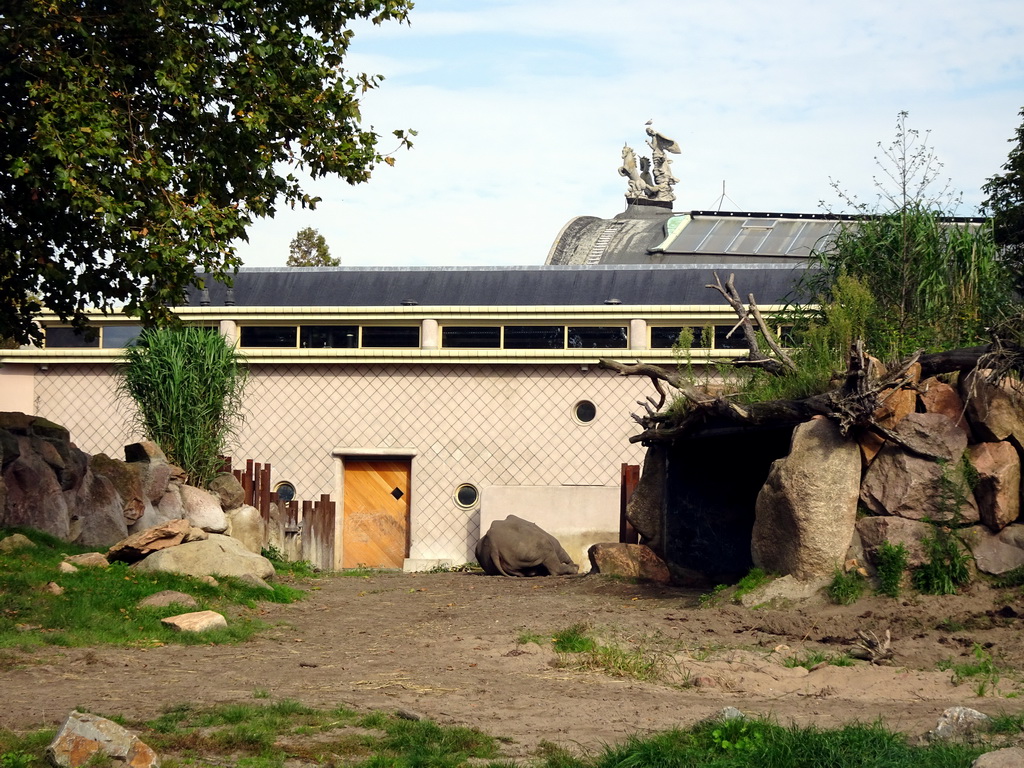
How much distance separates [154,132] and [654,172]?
24.4 m

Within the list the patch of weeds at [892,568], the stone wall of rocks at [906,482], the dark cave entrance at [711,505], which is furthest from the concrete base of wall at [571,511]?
the patch of weeds at [892,568]

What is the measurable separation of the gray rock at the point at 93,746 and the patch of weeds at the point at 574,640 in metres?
4.18

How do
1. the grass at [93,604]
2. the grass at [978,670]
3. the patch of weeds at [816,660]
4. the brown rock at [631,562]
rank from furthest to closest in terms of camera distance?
the brown rock at [631,562], the grass at [93,604], the patch of weeds at [816,660], the grass at [978,670]

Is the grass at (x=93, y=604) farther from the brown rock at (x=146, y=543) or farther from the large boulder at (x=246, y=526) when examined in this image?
the large boulder at (x=246, y=526)

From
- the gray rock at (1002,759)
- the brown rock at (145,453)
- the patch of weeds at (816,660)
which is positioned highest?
the brown rock at (145,453)

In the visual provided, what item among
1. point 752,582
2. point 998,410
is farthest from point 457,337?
point 998,410

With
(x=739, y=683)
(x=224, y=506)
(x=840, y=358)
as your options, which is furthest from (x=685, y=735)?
(x=224, y=506)

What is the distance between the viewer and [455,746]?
562 cm

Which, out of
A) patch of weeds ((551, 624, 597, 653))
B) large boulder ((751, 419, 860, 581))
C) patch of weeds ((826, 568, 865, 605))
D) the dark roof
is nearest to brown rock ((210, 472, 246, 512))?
the dark roof

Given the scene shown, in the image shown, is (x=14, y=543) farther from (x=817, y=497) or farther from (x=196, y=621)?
(x=817, y=497)

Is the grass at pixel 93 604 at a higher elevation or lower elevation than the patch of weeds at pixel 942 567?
lower

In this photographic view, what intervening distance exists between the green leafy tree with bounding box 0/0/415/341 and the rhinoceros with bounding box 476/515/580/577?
6.59 meters

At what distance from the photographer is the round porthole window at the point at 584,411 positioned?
65.2 ft

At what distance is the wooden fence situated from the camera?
1703 centimetres
